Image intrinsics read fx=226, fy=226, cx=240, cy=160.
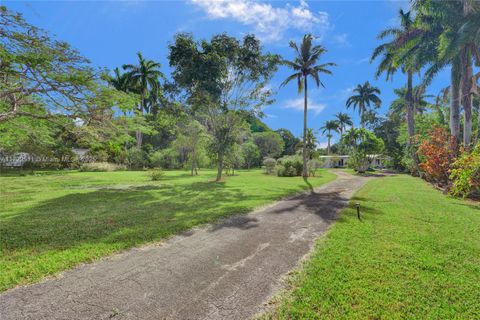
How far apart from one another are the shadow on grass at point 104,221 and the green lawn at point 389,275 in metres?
2.70

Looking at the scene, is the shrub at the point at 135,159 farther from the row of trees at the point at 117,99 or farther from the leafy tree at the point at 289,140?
the leafy tree at the point at 289,140

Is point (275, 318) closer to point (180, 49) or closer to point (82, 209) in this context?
point (82, 209)

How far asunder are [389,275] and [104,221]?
22.8 ft

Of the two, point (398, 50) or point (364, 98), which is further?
point (364, 98)

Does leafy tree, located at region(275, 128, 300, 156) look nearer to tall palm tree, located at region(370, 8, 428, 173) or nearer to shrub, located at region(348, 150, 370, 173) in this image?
shrub, located at region(348, 150, 370, 173)

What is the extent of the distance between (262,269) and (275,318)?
1.13 m

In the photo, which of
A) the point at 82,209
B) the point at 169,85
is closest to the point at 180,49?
the point at 169,85

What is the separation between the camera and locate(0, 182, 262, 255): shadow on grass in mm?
4973

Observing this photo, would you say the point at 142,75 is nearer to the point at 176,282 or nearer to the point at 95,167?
the point at 95,167

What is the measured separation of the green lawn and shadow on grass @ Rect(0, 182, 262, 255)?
2.70 metres

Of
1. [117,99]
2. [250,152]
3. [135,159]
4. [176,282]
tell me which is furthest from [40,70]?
[250,152]

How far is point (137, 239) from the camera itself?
5.06 metres

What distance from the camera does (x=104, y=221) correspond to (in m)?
6.53

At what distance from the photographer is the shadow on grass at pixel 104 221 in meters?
4.97
